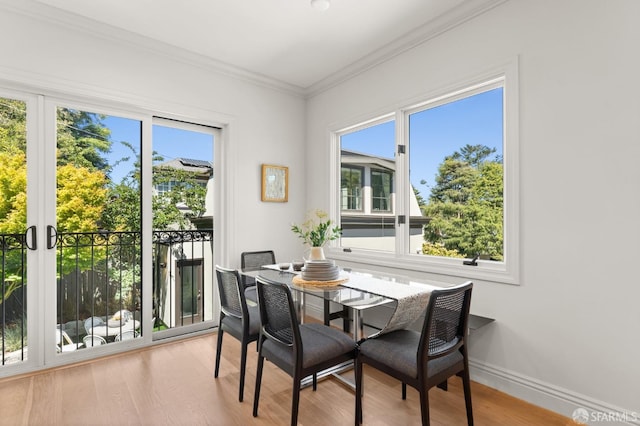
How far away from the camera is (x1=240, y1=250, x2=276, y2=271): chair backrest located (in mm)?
3533

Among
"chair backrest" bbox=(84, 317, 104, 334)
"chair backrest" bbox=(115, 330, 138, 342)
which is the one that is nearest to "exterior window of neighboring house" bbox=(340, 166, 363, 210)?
"chair backrest" bbox=(115, 330, 138, 342)

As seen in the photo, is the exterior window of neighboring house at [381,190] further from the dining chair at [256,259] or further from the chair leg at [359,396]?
the chair leg at [359,396]

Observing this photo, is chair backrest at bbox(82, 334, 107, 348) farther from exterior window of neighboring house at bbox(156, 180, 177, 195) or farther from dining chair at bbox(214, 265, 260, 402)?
exterior window of neighboring house at bbox(156, 180, 177, 195)

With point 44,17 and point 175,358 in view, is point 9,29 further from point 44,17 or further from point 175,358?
point 175,358

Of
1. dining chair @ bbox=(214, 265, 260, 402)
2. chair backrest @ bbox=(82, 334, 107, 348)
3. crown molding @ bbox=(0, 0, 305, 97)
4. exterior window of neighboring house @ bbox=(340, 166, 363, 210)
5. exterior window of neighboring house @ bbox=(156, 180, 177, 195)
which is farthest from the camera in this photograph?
exterior window of neighboring house @ bbox=(340, 166, 363, 210)

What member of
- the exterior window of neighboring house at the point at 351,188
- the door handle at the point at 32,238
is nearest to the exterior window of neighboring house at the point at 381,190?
the exterior window of neighboring house at the point at 351,188

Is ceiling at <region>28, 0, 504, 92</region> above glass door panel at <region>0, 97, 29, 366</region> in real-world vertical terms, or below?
above

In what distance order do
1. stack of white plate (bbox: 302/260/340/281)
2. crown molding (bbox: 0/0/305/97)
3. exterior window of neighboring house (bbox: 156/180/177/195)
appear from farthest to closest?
exterior window of neighboring house (bbox: 156/180/177/195), crown molding (bbox: 0/0/305/97), stack of white plate (bbox: 302/260/340/281)

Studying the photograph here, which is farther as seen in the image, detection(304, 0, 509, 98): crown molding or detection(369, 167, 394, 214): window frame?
detection(369, 167, 394, 214): window frame

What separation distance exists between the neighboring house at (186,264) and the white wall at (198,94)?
18cm

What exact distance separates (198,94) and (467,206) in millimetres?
2746

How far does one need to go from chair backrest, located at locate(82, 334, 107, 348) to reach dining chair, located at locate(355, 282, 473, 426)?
2369 millimetres

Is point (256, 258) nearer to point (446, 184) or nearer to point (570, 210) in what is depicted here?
point (446, 184)

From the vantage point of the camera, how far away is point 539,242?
2.16m
